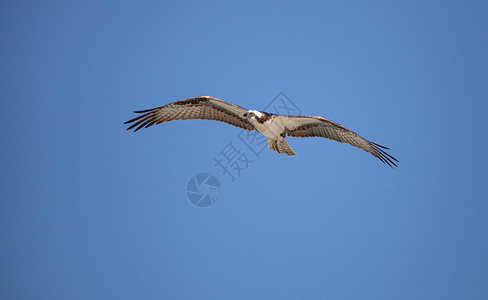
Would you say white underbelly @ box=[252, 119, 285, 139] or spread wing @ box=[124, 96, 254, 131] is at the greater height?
spread wing @ box=[124, 96, 254, 131]

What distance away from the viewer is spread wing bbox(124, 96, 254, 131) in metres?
15.3

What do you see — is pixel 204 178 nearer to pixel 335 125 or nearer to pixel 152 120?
pixel 152 120

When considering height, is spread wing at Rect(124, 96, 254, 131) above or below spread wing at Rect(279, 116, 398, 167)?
above

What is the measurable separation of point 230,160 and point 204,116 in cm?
378

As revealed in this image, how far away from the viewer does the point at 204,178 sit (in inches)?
762

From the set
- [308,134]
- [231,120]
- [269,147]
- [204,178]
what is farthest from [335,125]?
[204,178]

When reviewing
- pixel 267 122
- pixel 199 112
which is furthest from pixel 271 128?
pixel 199 112

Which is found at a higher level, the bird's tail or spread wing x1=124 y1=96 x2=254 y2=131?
spread wing x1=124 y1=96 x2=254 y2=131

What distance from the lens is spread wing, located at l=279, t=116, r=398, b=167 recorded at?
15164 millimetres

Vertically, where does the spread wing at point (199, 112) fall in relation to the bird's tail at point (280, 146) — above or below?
above

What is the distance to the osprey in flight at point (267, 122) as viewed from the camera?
49.4 ft

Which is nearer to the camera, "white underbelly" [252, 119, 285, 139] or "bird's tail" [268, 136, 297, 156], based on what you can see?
"white underbelly" [252, 119, 285, 139]

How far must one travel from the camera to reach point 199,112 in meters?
15.8

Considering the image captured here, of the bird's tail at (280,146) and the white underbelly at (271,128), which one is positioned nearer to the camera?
the white underbelly at (271,128)
